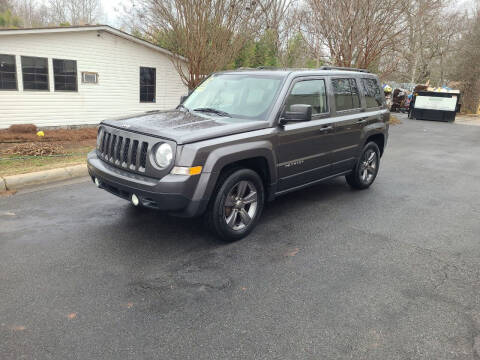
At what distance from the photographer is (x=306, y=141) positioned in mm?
5102

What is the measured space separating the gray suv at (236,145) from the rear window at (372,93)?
17cm

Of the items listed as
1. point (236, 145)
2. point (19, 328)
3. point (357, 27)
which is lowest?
point (19, 328)

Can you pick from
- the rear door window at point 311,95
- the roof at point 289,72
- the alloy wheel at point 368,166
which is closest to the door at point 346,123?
the roof at point 289,72


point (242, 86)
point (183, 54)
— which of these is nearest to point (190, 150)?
point (242, 86)

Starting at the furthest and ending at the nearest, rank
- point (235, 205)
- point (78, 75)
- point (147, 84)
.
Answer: point (147, 84) < point (78, 75) < point (235, 205)

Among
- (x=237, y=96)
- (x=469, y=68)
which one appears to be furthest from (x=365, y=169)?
(x=469, y=68)

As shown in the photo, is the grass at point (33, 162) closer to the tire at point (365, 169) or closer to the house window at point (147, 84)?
the tire at point (365, 169)

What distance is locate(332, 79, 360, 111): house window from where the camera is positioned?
5.67m

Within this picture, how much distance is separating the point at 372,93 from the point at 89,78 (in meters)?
11.1

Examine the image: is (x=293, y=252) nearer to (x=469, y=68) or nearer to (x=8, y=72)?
(x=8, y=72)

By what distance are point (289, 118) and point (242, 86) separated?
92cm

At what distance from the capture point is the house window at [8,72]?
39.6 ft

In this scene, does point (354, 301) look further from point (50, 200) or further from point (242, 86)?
point (50, 200)

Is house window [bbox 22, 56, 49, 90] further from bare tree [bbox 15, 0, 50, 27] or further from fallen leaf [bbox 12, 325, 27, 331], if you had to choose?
bare tree [bbox 15, 0, 50, 27]
